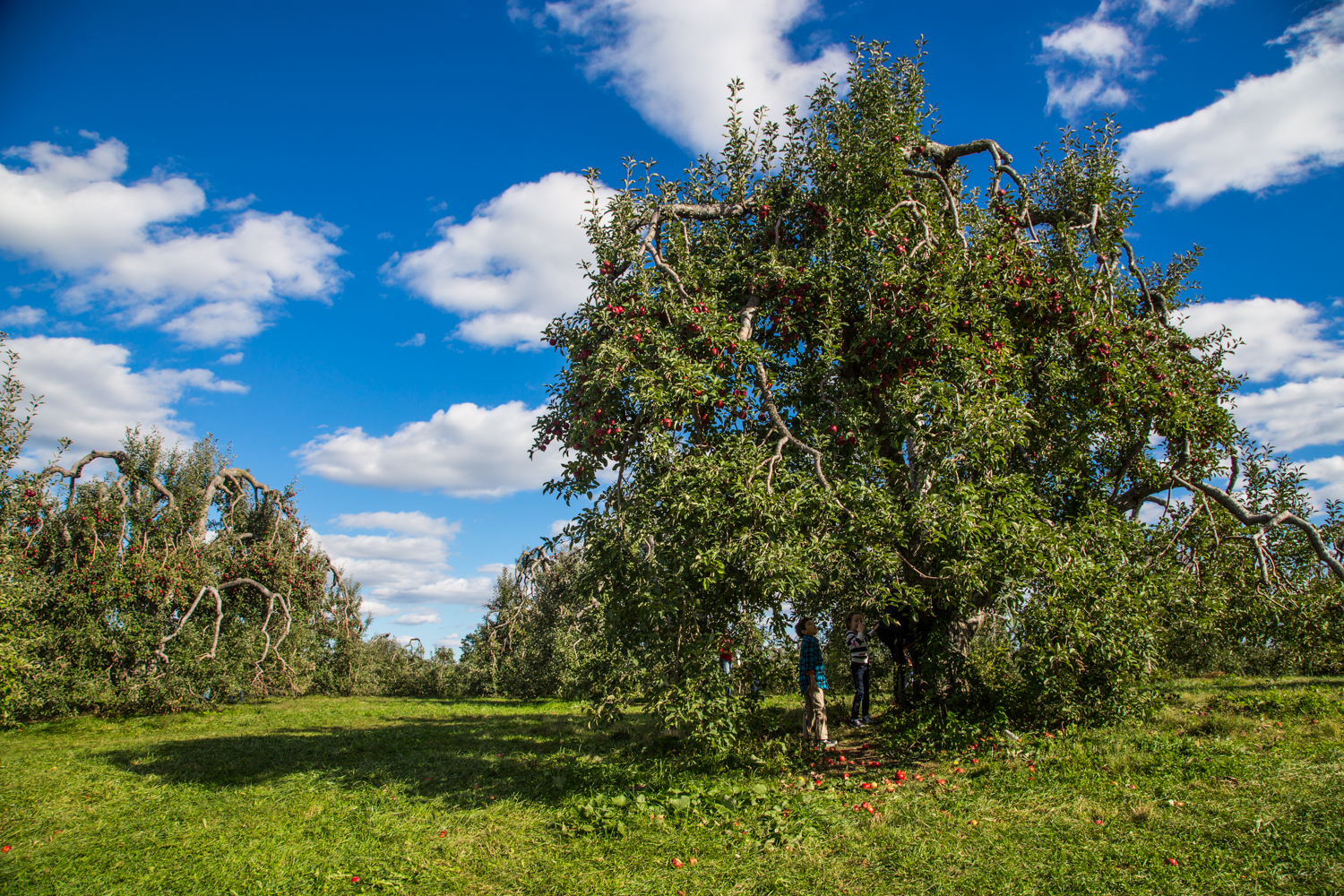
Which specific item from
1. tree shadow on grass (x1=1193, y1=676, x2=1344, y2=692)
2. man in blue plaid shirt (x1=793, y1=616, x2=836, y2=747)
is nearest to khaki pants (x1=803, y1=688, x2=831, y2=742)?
man in blue plaid shirt (x1=793, y1=616, x2=836, y2=747)

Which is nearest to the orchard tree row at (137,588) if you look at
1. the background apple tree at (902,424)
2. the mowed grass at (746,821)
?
the mowed grass at (746,821)

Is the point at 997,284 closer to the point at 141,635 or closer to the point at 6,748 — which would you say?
the point at 6,748

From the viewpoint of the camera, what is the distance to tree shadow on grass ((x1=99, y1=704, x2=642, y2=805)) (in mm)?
7621

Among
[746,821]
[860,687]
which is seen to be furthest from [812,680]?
[746,821]

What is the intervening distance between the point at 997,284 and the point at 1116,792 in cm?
583

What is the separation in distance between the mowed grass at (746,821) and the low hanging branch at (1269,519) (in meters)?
1.74

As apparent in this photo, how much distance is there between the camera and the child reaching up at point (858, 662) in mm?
9125

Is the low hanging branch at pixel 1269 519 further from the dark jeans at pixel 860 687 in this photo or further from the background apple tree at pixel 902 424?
the dark jeans at pixel 860 687

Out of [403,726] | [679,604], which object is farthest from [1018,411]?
[403,726]

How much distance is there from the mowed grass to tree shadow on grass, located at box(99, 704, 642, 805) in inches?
3.2

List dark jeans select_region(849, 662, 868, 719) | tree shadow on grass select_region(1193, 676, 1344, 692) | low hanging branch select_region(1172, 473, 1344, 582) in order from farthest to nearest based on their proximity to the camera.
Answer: tree shadow on grass select_region(1193, 676, 1344, 692)
dark jeans select_region(849, 662, 868, 719)
low hanging branch select_region(1172, 473, 1344, 582)

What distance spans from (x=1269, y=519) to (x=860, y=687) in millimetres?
5759

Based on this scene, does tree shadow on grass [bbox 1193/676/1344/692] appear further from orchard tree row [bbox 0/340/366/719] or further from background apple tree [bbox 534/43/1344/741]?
orchard tree row [bbox 0/340/366/719]

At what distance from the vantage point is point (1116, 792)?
5.57 m
